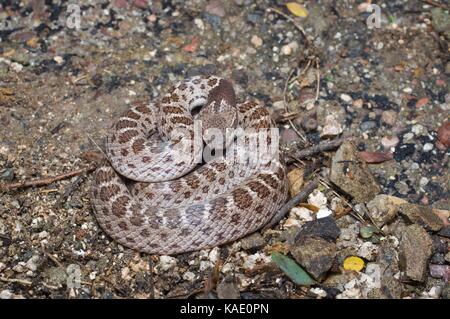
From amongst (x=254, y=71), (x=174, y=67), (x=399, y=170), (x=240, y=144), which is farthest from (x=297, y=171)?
(x=174, y=67)

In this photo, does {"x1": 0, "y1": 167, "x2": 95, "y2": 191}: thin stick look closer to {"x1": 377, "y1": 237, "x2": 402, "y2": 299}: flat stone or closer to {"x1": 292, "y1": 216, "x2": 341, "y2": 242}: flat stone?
{"x1": 292, "y1": 216, "x2": 341, "y2": 242}: flat stone

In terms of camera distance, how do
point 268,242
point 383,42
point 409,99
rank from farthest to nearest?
point 383,42 → point 409,99 → point 268,242

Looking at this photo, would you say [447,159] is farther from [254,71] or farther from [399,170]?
[254,71]

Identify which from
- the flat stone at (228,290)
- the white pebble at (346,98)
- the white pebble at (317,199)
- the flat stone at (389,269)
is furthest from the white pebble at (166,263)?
the white pebble at (346,98)

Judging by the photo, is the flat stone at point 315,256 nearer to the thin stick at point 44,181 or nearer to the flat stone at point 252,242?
the flat stone at point 252,242

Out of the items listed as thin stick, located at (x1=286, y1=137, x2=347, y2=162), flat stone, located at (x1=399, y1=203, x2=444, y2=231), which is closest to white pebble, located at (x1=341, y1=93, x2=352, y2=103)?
thin stick, located at (x1=286, y1=137, x2=347, y2=162)
